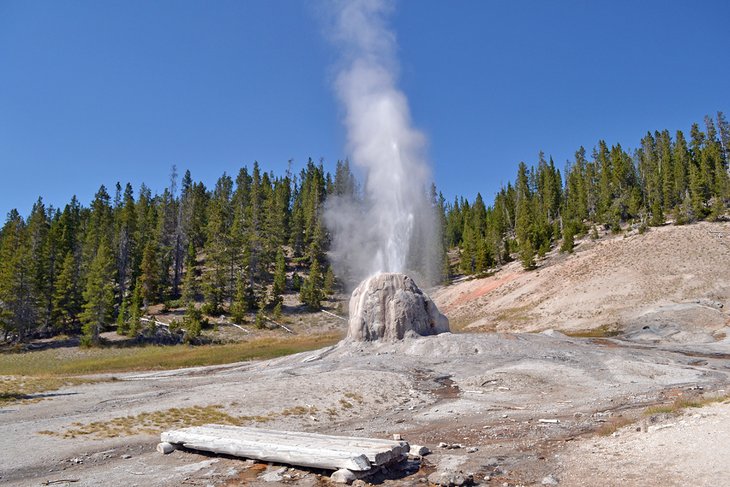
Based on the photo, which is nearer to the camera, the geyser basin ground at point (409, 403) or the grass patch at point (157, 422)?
the geyser basin ground at point (409, 403)

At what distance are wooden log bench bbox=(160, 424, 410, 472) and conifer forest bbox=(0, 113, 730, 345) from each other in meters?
52.9

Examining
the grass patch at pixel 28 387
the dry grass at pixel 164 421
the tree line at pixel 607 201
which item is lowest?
the dry grass at pixel 164 421

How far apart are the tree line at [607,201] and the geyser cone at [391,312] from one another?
50.1 meters

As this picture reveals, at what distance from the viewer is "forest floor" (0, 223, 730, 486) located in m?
11.4

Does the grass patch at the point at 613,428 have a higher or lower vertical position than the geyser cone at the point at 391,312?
lower

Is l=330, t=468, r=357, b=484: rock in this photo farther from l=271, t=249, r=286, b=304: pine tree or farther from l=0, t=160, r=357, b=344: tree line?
l=271, t=249, r=286, b=304: pine tree

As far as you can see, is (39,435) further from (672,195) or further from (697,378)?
(672,195)

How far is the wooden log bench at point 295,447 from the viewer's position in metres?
11.0

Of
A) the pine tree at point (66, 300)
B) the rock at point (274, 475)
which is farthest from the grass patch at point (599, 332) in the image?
the pine tree at point (66, 300)

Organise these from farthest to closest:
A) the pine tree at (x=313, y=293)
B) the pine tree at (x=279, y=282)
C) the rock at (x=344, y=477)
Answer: the pine tree at (x=279, y=282)
the pine tree at (x=313, y=293)
the rock at (x=344, y=477)

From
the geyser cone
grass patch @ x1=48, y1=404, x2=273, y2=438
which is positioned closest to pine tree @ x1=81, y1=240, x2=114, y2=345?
the geyser cone

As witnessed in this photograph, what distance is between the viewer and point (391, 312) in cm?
3919

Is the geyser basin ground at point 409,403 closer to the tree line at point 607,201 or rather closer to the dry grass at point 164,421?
the dry grass at point 164,421

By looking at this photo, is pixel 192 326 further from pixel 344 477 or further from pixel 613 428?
pixel 613 428
